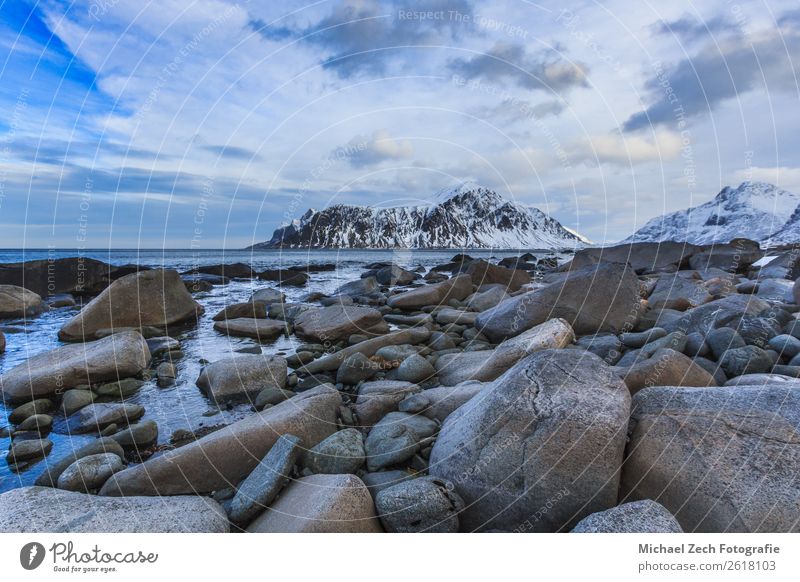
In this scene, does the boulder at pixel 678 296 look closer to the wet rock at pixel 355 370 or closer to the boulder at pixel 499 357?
the boulder at pixel 499 357

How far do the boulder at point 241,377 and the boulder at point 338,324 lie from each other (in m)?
2.97

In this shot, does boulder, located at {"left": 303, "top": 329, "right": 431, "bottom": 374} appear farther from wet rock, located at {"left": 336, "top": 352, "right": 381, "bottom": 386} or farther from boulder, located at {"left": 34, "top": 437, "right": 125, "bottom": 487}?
boulder, located at {"left": 34, "top": 437, "right": 125, "bottom": 487}

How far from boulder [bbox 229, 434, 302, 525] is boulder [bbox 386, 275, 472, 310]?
960 cm

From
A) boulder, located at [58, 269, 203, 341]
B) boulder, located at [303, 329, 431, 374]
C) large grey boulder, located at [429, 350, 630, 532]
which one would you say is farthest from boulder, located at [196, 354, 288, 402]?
boulder, located at [58, 269, 203, 341]

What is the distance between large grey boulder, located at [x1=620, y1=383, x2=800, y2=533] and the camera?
298 cm

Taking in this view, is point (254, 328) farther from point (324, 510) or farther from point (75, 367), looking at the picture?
point (324, 510)

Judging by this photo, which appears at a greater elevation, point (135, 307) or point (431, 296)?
point (431, 296)

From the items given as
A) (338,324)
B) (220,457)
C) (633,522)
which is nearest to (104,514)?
(220,457)

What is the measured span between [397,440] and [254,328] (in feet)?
25.7

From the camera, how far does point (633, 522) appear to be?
2.79 meters

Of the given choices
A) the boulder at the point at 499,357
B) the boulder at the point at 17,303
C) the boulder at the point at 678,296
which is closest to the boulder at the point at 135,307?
the boulder at the point at 17,303

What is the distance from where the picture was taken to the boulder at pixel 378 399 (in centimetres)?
517
